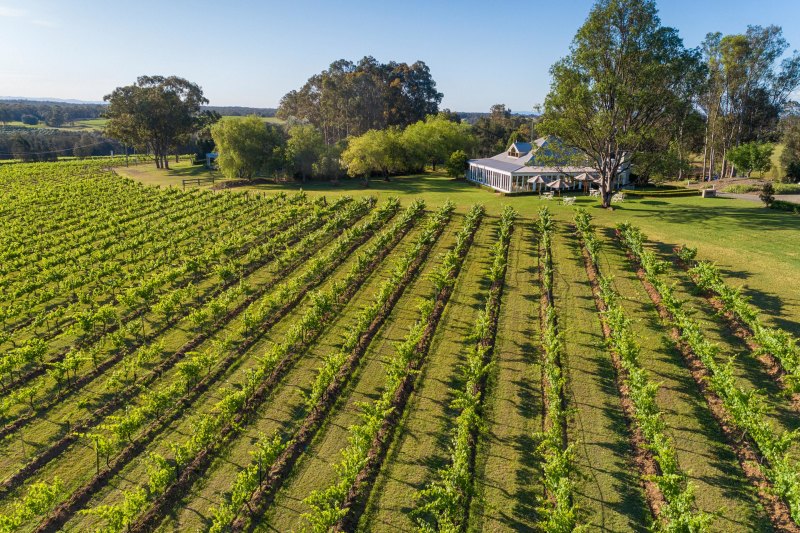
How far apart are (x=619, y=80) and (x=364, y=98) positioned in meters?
53.3

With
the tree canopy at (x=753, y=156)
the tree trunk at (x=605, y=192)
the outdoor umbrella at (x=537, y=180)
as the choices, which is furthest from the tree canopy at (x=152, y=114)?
the tree canopy at (x=753, y=156)

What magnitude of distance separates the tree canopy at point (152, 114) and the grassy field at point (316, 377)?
135 ft

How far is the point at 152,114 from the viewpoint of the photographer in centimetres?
7019

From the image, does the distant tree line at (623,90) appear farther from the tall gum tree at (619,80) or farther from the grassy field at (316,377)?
the grassy field at (316,377)

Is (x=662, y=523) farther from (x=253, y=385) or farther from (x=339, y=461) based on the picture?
(x=253, y=385)

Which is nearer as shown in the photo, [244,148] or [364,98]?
[244,148]

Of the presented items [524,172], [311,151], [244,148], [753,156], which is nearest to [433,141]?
[311,151]

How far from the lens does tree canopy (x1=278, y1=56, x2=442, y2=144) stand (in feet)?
266

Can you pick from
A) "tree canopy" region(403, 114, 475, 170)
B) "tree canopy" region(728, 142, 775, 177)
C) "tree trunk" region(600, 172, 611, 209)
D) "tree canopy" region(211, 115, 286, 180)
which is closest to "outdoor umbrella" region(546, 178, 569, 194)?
"tree trunk" region(600, 172, 611, 209)

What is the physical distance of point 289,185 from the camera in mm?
56688

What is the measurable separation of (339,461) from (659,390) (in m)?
11.2

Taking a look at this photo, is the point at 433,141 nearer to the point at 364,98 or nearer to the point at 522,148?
the point at 522,148

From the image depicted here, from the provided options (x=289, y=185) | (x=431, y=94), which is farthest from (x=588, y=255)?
(x=431, y=94)

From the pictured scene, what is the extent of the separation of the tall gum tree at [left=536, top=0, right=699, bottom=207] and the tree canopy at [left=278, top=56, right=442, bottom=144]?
163 ft
